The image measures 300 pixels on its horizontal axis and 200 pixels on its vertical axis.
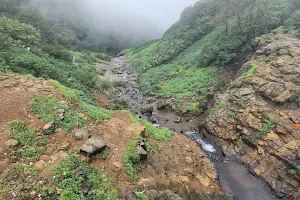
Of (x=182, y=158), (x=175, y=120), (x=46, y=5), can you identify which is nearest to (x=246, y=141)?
(x=182, y=158)

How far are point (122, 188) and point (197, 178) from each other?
15.7 ft

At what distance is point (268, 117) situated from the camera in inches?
584

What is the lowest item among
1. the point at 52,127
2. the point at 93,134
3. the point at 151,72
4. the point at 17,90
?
the point at 151,72

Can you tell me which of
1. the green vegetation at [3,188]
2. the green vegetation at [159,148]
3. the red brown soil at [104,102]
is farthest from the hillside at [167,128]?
the green vegetation at [159,148]

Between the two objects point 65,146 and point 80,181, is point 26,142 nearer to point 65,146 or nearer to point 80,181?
point 65,146

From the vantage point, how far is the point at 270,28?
25.0 meters

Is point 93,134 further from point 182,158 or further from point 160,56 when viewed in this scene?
point 160,56

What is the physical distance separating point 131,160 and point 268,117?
10559 mm

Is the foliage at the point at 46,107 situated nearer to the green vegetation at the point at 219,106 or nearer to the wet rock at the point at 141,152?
the wet rock at the point at 141,152

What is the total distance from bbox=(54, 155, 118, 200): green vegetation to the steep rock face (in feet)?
31.1

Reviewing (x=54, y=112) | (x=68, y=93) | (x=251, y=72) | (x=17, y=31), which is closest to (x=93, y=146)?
(x=54, y=112)

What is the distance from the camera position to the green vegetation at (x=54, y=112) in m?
10.7

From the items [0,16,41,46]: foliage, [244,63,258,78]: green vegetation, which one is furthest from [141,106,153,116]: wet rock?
[0,16,41,46]: foliage

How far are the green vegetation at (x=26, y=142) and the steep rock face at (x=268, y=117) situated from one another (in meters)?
11.8
